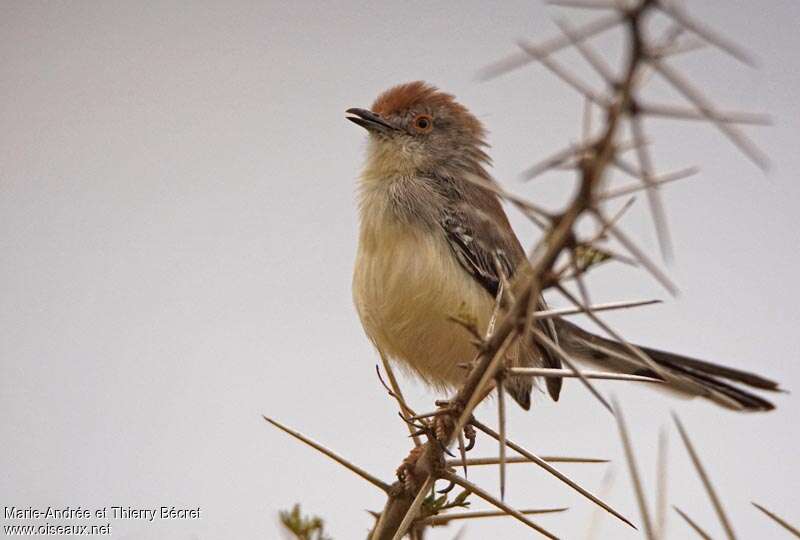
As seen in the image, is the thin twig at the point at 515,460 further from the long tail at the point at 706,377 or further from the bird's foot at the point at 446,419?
the long tail at the point at 706,377

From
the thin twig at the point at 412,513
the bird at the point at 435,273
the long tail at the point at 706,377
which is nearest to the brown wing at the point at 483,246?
the bird at the point at 435,273

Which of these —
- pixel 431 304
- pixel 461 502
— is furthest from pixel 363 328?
pixel 461 502

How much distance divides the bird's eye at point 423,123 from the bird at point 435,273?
10 cm

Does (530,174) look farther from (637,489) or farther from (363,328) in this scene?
(363,328)

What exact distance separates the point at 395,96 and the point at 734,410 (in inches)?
115

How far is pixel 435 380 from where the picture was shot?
5.05 m

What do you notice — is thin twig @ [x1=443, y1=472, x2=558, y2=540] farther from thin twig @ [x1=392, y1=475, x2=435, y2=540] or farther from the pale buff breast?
the pale buff breast

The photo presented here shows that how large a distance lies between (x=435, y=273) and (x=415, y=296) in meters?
0.19

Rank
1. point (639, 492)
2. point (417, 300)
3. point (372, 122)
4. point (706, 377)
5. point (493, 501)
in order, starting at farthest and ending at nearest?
point (372, 122) < point (706, 377) < point (417, 300) < point (493, 501) < point (639, 492)

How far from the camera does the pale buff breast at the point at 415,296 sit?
15.0ft

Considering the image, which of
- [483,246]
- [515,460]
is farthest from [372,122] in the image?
[515,460]

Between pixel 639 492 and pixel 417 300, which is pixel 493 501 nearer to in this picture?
pixel 639 492

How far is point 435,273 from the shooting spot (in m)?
4.66

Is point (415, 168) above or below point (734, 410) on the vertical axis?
above
